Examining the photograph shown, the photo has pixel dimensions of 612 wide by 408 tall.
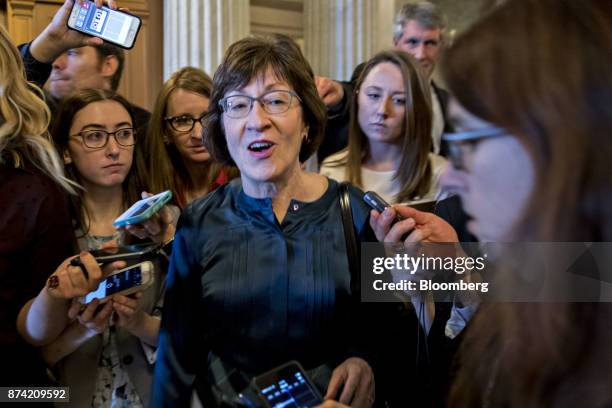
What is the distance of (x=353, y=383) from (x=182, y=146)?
111cm

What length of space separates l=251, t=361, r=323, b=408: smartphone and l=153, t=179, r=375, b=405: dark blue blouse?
0.61 feet

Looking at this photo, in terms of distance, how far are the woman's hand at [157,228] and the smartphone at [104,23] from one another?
Result: 2.01ft

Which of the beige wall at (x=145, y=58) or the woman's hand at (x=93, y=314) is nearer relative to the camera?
the woman's hand at (x=93, y=314)

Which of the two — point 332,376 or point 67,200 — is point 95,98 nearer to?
point 67,200

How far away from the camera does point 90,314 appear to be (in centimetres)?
156

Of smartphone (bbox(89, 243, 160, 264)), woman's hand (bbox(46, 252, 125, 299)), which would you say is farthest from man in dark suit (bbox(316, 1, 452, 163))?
woman's hand (bbox(46, 252, 125, 299))

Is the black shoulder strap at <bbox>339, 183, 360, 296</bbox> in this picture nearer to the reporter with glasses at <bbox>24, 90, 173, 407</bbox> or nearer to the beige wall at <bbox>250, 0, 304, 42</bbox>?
the reporter with glasses at <bbox>24, 90, 173, 407</bbox>

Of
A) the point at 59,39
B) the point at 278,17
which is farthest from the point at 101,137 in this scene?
the point at 278,17

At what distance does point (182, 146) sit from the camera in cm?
216

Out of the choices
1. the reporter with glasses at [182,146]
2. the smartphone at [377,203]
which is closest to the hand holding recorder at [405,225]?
the smartphone at [377,203]

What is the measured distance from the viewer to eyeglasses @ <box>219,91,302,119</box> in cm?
146

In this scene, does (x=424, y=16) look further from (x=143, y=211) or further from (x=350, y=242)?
(x=143, y=211)

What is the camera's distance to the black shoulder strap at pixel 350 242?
56.5 inches

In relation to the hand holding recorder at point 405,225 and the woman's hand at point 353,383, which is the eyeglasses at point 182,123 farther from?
the woman's hand at point 353,383
